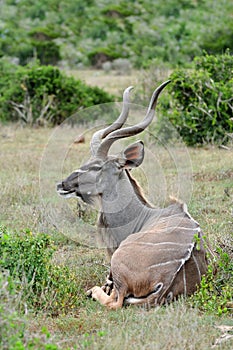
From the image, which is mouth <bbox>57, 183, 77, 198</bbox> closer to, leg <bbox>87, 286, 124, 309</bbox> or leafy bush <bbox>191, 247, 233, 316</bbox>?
leg <bbox>87, 286, 124, 309</bbox>

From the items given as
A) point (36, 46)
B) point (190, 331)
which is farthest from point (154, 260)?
point (36, 46)

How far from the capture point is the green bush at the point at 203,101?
35.0ft

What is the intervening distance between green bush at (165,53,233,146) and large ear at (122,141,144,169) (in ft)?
16.6

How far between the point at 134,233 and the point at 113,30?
98.2 ft

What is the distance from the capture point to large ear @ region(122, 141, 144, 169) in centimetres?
550

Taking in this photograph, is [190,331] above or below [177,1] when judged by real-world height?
above

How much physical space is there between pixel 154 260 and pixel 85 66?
22.6m

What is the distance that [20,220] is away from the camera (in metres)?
6.94

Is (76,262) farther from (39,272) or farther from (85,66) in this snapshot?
(85,66)

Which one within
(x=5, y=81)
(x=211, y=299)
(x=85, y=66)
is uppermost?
(x=211, y=299)

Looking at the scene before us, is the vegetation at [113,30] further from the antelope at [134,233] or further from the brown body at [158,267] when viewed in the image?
the brown body at [158,267]

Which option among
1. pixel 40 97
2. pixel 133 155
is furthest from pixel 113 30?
pixel 133 155

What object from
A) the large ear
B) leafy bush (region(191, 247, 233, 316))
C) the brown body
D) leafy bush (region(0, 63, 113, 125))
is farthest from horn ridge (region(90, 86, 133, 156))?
leafy bush (region(0, 63, 113, 125))

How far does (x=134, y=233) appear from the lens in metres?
5.45
